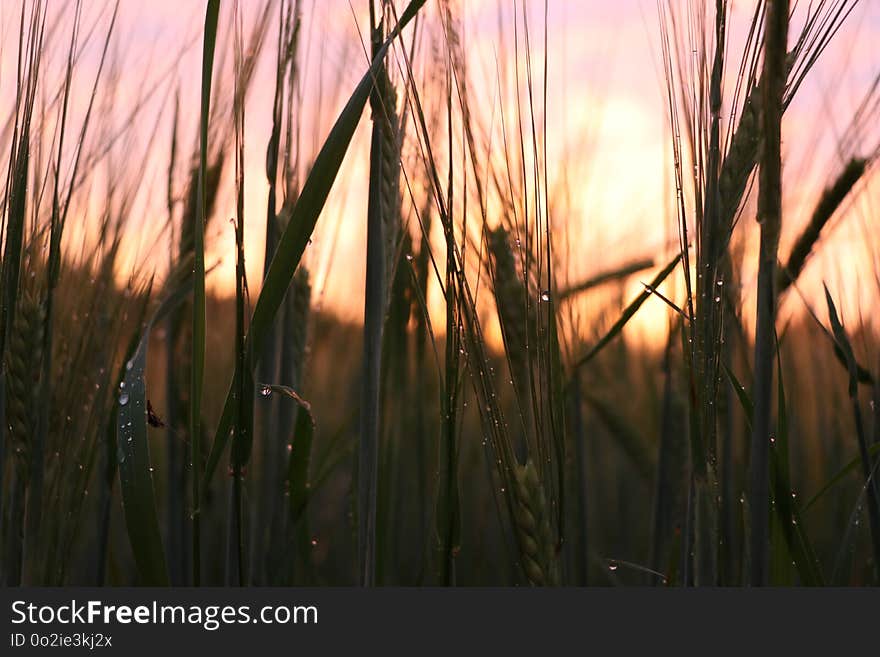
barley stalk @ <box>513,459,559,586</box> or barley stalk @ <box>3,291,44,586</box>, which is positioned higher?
barley stalk @ <box>3,291,44,586</box>

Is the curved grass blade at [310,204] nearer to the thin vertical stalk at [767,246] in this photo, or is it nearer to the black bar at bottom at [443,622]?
the black bar at bottom at [443,622]

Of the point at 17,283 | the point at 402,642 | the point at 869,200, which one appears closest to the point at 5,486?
the point at 17,283

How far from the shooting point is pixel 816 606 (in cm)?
58

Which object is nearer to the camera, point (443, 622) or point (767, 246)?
point (767, 246)

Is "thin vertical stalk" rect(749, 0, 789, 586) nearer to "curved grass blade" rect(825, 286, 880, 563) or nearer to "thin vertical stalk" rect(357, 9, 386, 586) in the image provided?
"curved grass blade" rect(825, 286, 880, 563)

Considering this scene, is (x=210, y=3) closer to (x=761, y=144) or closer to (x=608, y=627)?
(x=761, y=144)

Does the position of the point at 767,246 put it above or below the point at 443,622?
above

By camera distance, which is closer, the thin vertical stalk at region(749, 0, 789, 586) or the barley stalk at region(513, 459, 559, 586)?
the thin vertical stalk at region(749, 0, 789, 586)

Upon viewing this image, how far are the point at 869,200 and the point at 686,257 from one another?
1.24 feet

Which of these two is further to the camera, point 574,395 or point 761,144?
point 574,395

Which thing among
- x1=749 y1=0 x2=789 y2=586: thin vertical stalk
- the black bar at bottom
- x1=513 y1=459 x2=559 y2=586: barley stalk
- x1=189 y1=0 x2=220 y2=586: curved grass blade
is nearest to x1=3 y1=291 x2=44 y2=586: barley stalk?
the black bar at bottom

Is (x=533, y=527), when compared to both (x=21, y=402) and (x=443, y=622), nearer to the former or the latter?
(x=443, y=622)

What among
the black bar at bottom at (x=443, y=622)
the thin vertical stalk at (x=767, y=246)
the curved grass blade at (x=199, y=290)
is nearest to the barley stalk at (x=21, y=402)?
the black bar at bottom at (x=443, y=622)

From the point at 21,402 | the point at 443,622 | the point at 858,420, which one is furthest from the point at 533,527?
the point at 21,402
